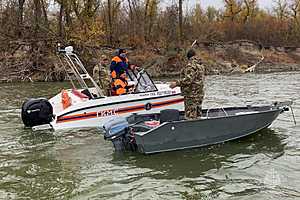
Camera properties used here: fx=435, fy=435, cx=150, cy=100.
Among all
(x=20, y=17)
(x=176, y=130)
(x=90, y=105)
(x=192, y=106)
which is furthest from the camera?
(x=20, y=17)

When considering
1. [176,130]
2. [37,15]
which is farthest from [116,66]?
Answer: [37,15]

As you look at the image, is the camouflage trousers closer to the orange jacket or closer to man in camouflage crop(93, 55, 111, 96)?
the orange jacket

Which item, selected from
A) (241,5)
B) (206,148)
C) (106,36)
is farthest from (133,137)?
(241,5)

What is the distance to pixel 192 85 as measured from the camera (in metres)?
8.89

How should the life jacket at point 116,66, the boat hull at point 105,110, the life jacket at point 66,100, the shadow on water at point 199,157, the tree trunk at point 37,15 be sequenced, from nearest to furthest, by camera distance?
1. the shadow on water at point 199,157
2. the boat hull at point 105,110
3. the life jacket at point 116,66
4. the life jacket at point 66,100
5. the tree trunk at point 37,15

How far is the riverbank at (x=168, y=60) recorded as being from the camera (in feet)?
89.8

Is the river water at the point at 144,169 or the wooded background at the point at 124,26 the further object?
the wooded background at the point at 124,26

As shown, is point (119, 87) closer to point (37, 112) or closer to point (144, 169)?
point (37, 112)

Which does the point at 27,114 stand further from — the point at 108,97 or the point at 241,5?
the point at 241,5

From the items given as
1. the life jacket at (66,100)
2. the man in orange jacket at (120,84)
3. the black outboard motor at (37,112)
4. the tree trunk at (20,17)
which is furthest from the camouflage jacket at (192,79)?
the tree trunk at (20,17)

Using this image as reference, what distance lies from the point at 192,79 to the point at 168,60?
79.3ft

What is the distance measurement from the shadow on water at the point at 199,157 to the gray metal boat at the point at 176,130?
15 cm

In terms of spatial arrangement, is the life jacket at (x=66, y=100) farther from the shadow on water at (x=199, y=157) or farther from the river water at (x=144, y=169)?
the shadow on water at (x=199, y=157)

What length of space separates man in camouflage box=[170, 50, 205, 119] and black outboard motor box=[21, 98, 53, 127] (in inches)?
142
